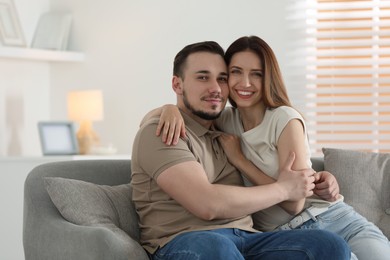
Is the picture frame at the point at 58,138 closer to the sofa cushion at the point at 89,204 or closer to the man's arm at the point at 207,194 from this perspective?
the sofa cushion at the point at 89,204

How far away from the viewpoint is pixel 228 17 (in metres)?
6.28

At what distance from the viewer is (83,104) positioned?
6141 mm

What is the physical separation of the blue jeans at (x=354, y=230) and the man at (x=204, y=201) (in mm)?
193

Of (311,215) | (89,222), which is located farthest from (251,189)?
(89,222)

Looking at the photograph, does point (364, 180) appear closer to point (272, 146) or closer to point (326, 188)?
point (326, 188)

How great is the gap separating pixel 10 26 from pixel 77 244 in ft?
11.3

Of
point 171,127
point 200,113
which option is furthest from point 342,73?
Answer: point 171,127

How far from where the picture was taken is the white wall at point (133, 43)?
20.5 feet

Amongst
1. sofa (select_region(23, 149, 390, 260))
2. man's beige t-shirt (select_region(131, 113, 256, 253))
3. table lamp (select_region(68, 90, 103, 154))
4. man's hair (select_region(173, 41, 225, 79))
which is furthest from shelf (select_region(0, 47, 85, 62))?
man's beige t-shirt (select_region(131, 113, 256, 253))

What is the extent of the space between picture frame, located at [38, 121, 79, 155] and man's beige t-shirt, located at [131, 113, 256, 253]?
2846 millimetres

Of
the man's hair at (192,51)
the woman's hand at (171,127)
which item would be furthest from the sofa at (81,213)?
the man's hair at (192,51)

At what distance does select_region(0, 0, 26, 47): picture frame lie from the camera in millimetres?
6047

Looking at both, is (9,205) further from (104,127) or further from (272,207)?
(272,207)

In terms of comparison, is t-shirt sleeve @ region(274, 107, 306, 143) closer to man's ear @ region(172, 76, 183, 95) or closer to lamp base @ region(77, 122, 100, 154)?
man's ear @ region(172, 76, 183, 95)
